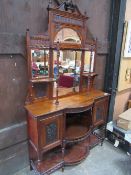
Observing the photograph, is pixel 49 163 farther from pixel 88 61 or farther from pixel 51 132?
pixel 88 61

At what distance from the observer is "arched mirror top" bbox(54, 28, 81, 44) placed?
1.68 meters

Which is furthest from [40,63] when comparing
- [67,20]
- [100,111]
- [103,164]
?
[103,164]

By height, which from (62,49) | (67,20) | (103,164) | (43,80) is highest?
(67,20)

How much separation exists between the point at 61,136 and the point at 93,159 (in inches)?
28.7

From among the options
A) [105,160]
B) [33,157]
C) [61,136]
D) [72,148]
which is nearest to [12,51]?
[61,136]

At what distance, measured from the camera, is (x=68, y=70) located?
1882 mm

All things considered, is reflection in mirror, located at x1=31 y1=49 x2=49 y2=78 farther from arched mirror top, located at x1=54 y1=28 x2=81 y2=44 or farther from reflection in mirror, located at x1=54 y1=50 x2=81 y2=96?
arched mirror top, located at x1=54 y1=28 x2=81 y2=44

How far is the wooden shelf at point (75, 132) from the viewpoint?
1790 millimetres

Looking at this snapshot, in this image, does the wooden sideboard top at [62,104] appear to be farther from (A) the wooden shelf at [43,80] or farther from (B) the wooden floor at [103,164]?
(B) the wooden floor at [103,164]

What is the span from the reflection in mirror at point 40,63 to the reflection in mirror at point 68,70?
116 mm

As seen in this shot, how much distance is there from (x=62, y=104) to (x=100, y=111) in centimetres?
67

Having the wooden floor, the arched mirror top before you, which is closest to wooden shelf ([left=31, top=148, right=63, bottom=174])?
the wooden floor

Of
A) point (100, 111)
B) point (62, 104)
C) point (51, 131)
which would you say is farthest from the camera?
point (100, 111)

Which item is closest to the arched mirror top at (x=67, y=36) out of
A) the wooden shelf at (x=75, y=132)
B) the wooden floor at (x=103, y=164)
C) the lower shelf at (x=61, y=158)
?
the wooden shelf at (x=75, y=132)
